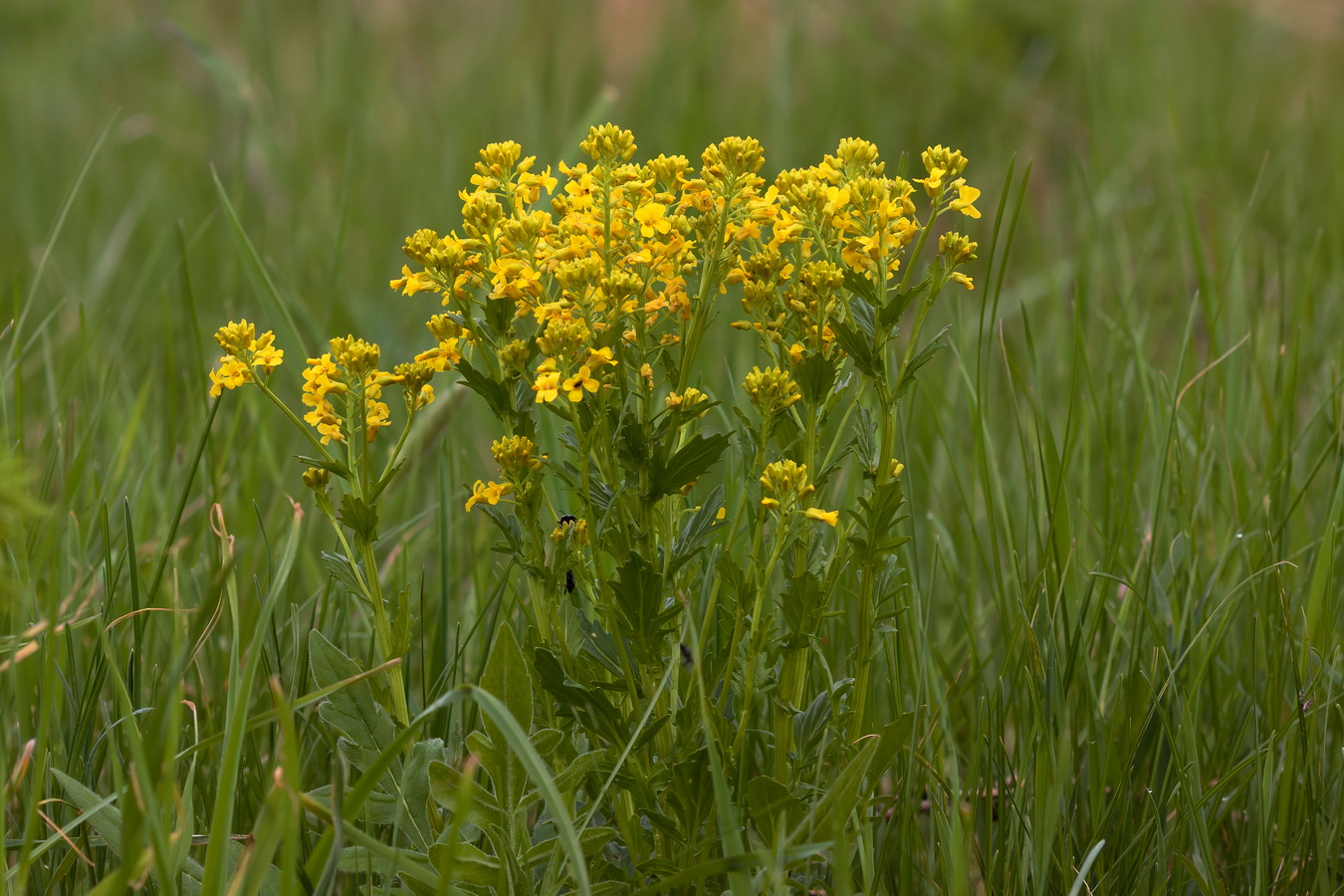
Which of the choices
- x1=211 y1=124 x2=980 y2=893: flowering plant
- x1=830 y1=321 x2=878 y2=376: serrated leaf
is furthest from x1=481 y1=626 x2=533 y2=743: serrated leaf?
x1=830 y1=321 x2=878 y2=376: serrated leaf

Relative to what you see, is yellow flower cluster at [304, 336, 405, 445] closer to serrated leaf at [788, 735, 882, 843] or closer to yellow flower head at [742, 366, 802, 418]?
yellow flower head at [742, 366, 802, 418]

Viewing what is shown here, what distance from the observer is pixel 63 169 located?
486cm

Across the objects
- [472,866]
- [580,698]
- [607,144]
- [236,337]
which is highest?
[607,144]

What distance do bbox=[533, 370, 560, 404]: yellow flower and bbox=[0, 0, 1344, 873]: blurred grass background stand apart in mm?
448

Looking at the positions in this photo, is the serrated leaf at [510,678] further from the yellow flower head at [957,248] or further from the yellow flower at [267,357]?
the yellow flower head at [957,248]

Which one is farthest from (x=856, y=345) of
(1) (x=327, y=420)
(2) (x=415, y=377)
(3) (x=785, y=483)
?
(1) (x=327, y=420)

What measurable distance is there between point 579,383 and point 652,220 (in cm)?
19

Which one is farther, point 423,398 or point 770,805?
point 423,398

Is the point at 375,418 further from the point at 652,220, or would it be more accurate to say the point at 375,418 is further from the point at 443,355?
the point at 652,220

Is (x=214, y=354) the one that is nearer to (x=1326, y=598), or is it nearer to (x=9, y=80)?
(x=1326, y=598)

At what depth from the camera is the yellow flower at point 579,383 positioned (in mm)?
1139

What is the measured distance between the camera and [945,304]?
306cm

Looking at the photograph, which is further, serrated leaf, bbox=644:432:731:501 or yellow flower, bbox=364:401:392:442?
yellow flower, bbox=364:401:392:442

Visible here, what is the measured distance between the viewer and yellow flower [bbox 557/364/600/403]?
1139 millimetres
